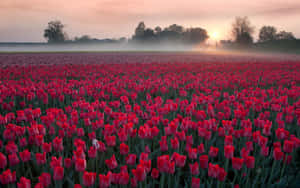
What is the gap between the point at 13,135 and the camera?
10.2 ft

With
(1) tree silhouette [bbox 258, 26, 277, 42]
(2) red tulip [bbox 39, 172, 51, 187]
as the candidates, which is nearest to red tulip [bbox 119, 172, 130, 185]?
(2) red tulip [bbox 39, 172, 51, 187]

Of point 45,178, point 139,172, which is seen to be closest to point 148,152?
point 139,172

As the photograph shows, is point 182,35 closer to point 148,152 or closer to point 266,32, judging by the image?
point 266,32

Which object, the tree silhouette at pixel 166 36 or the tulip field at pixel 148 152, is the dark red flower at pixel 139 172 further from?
the tree silhouette at pixel 166 36

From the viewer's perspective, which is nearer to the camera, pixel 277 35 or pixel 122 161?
pixel 122 161

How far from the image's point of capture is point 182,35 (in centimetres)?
12400

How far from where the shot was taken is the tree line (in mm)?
92375

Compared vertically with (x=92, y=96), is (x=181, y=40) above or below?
above

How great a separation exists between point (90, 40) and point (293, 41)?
7768cm

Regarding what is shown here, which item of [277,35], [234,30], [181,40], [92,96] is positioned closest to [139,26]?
[181,40]

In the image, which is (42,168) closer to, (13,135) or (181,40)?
(13,135)

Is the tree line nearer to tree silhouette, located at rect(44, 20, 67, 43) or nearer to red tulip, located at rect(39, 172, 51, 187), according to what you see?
tree silhouette, located at rect(44, 20, 67, 43)

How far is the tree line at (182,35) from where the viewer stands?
9238 cm

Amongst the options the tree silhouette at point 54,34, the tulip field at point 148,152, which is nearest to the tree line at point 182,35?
the tree silhouette at point 54,34
